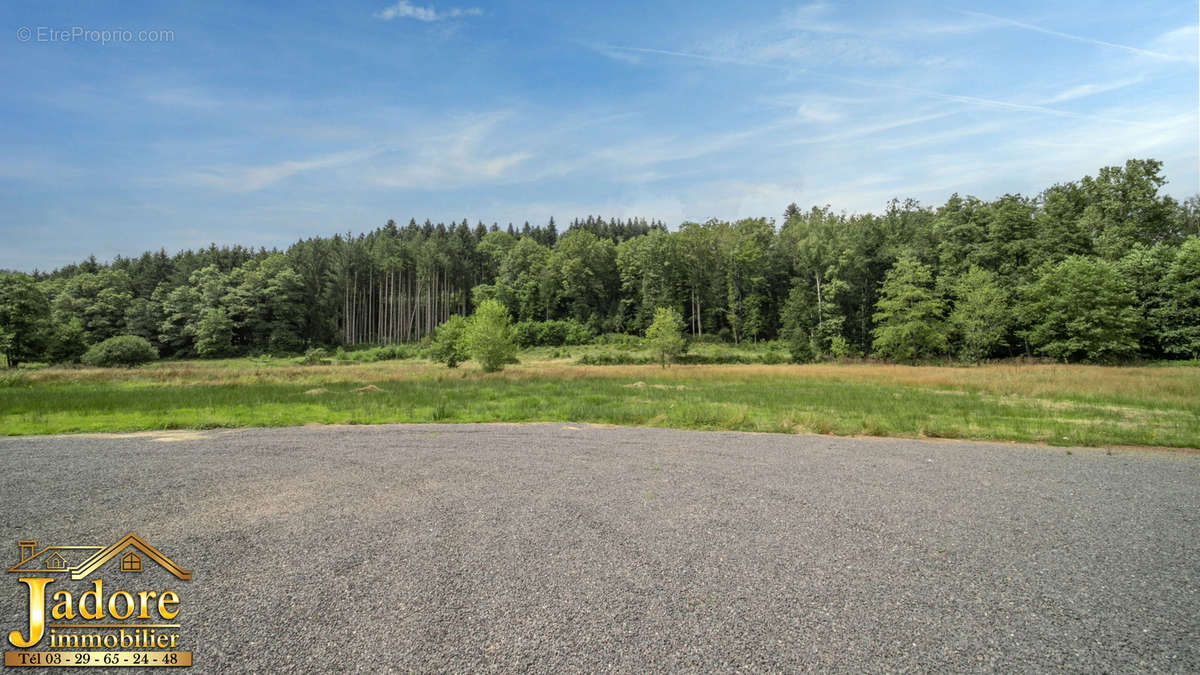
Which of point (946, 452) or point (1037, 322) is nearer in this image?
point (946, 452)

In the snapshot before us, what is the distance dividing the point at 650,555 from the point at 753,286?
71.3 metres

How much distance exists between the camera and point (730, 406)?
17.7 metres

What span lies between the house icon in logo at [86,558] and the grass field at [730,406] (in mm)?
10396

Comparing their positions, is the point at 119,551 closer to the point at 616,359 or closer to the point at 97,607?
the point at 97,607

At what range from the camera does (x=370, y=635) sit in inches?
149

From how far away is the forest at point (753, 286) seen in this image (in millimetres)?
43656

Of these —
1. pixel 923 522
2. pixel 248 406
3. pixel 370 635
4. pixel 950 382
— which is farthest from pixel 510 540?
pixel 950 382

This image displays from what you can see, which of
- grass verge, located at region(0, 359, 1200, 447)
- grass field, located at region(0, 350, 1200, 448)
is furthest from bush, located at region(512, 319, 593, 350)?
grass verge, located at region(0, 359, 1200, 447)

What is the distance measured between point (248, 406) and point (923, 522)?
70.3 ft

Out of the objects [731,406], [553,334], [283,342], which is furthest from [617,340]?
[731,406]

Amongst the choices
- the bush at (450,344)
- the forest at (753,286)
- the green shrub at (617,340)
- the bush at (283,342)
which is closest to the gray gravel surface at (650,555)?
the bush at (450,344)

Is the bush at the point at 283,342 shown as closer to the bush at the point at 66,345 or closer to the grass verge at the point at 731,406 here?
the bush at the point at 66,345

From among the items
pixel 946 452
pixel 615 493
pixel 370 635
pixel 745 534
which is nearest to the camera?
pixel 370 635

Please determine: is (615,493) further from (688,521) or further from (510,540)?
(510,540)
